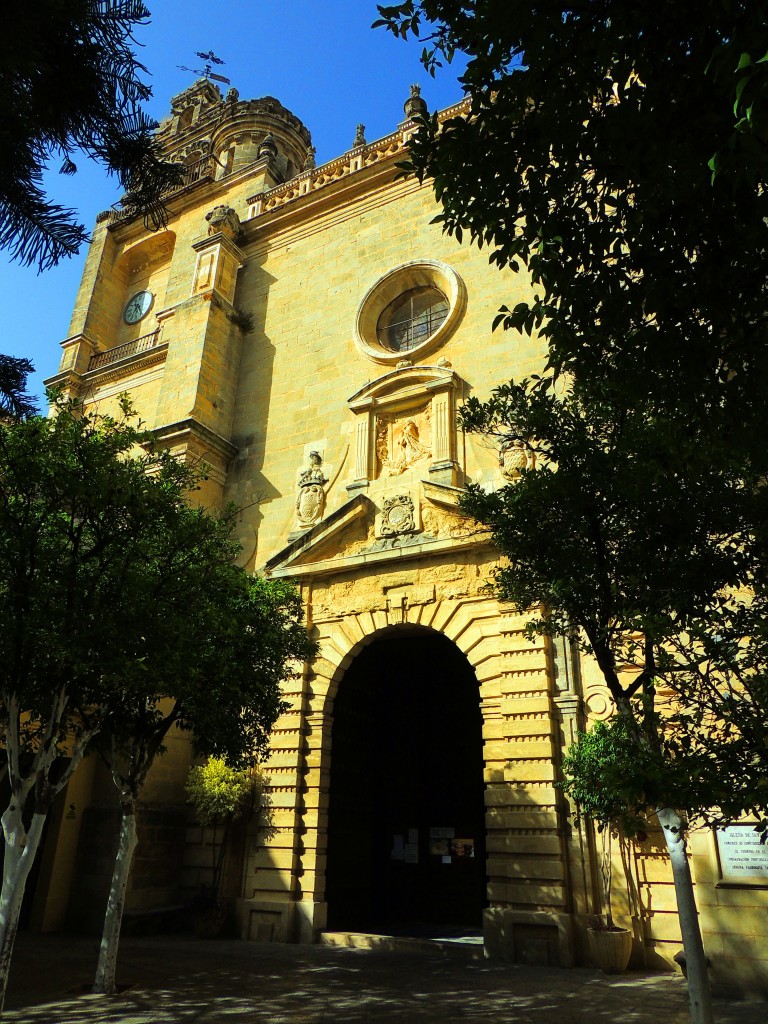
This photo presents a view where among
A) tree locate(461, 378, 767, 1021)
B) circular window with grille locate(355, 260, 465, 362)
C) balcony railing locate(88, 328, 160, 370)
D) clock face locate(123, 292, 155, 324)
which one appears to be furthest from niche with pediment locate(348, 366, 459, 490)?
clock face locate(123, 292, 155, 324)

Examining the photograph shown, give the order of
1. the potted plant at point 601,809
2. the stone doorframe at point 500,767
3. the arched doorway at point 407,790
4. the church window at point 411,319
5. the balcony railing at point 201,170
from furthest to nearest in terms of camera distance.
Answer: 1. the balcony railing at point 201,170
2. the church window at point 411,319
3. the arched doorway at point 407,790
4. the stone doorframe at point 500,767
5. the potted plant at point 601,809

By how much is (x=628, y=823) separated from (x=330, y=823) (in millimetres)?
9319

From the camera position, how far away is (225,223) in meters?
19.3

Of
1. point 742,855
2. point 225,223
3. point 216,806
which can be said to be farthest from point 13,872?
point 225,223

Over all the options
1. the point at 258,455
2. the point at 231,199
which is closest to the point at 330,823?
the point at 258,455

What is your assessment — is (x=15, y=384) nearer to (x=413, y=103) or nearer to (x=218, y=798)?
(x=218, y=798)

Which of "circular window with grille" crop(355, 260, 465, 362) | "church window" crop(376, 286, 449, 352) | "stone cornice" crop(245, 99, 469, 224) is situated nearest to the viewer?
"circular window with grille" crop(355, 260, 465, 362)

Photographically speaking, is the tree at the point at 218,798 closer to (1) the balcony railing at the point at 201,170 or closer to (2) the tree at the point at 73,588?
(2) the tree at the point at 73,588

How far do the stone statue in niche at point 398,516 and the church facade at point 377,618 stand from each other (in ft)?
0.14

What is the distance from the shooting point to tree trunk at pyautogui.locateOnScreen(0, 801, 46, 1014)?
6500 millimetres

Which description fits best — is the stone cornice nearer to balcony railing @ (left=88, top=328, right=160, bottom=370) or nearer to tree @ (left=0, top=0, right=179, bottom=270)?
balcony railing @ (left=88, top=328, right=160, bottom=370)

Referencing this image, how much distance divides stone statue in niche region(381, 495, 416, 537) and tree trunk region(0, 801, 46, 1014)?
25.5ft

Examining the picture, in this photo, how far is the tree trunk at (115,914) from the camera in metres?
7.88

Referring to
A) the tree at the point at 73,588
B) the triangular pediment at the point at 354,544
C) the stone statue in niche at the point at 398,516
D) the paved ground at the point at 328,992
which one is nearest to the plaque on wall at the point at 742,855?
the paved ground at the point at 328,992
